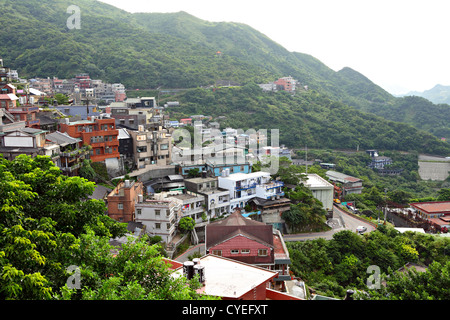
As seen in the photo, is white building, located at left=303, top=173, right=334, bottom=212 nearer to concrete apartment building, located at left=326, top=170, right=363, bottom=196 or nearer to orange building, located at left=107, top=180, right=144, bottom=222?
concrete apartment building, located at left=326, top=170, right=363, bottom=196

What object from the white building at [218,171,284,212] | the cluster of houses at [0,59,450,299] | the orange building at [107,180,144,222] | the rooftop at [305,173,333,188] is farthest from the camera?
the rooftop at [305,173,333,188]

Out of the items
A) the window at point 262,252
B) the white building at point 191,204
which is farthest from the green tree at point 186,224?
the window at point 262,252

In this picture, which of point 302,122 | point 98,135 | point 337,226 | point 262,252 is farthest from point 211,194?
point 302,122

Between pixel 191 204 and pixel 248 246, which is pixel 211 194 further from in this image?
pixel 248 246

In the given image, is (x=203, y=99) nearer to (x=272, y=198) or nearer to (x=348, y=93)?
(x=272, y=198)

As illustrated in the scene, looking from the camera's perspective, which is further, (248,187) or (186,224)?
(248,187)

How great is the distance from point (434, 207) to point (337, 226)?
12020 millimetres

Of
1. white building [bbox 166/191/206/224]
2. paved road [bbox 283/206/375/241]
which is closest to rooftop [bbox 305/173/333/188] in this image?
paved road [bbox 283/206/375/241]

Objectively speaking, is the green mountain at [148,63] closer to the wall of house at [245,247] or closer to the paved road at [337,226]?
the paved road at [337,226]

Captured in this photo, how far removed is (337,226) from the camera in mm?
30016

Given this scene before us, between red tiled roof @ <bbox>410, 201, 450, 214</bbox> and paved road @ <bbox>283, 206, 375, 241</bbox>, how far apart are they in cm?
731

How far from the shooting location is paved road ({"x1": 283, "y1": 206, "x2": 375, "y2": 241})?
88.9 feet
